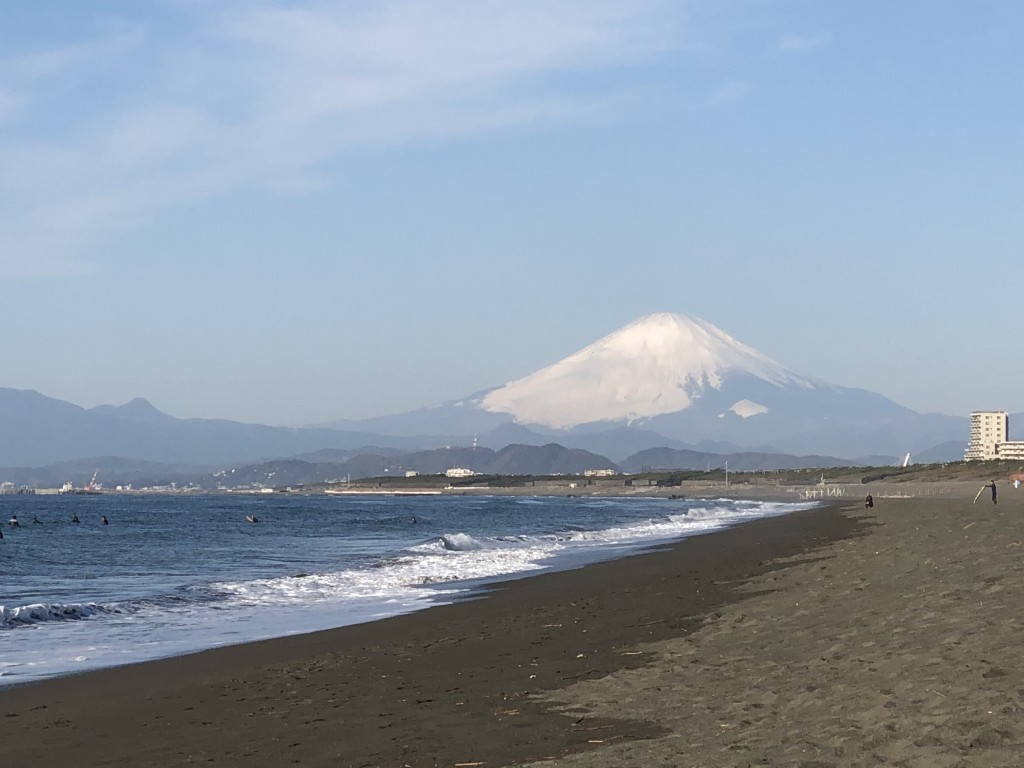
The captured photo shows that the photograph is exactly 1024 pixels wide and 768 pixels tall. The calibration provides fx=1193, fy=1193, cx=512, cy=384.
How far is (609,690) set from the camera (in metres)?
12.5

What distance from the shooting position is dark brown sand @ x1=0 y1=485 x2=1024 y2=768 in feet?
31.2

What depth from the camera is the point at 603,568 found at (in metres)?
32.8

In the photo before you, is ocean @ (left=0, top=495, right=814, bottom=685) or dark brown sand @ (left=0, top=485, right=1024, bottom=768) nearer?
dark brown sand @ (left=0, top=485, right=1024, bottom=768)

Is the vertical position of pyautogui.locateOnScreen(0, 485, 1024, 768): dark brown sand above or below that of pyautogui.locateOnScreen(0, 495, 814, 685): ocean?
above

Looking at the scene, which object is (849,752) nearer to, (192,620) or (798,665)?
(798,665)

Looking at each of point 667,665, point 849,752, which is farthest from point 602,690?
point 849,752

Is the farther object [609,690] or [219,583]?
[219,583]

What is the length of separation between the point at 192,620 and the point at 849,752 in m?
17.0

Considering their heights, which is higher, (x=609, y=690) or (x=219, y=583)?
Result: (x=609, y=690)

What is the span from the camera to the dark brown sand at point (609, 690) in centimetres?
952

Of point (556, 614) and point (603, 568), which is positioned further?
point (603, 568)

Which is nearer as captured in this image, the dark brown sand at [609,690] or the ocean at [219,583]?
the dark brown sand at [609,690]

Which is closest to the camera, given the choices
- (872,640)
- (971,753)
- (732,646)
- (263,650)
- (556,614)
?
(971,753)

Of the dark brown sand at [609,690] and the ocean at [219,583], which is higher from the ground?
the dark brown sand at [609,690]
